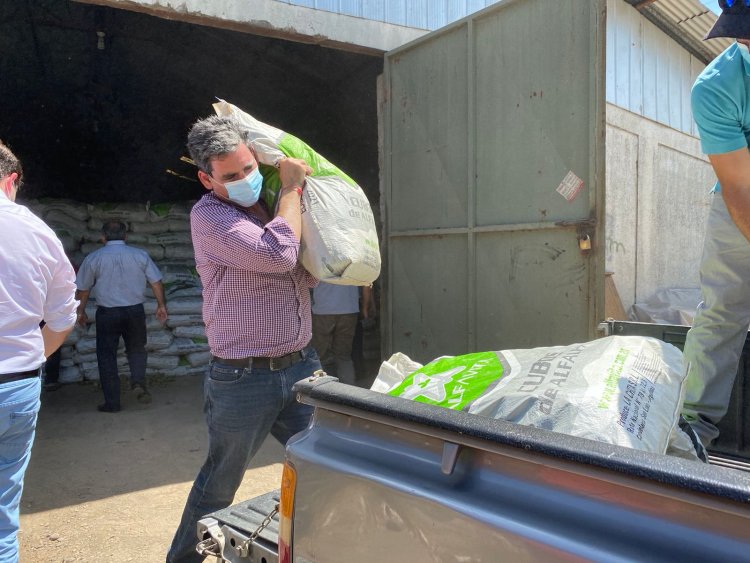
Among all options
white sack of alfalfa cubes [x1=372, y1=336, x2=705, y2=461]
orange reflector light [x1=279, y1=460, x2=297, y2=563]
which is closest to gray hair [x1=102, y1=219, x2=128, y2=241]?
white sack of alfalfa cubes [x1=372, y1=336, x2=705, y2=461]

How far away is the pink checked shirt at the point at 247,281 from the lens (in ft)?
6.50

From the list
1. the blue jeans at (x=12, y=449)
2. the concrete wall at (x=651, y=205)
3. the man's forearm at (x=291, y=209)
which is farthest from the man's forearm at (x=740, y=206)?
the concrete wall at (x=651, y=205)

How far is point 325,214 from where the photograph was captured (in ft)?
6.95

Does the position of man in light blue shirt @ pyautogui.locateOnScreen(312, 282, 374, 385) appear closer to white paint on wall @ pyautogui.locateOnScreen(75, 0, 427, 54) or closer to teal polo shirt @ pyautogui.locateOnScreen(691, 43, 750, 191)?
white paint on wall @ pyautogui.locateOnScreen(75, 0, 427, 54)

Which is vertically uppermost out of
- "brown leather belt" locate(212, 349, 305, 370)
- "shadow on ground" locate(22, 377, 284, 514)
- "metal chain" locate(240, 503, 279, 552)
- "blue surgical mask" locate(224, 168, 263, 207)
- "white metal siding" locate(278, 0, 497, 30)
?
"white metal siding" locate(278, 0, 497, 30)

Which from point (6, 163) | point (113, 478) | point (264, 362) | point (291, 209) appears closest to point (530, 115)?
point (291, 209)

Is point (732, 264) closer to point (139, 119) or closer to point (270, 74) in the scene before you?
point (270, 74)

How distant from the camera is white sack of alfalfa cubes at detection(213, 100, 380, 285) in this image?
6.89ft

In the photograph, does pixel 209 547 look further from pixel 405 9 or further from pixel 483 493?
pixel 405 9

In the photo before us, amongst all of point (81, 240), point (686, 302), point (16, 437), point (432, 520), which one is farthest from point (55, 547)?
point (686, 302)

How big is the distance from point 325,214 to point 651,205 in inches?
314

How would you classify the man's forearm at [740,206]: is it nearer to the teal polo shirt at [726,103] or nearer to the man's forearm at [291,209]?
the teal polo shirt at [726,103]

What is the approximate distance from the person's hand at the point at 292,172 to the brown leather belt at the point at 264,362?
25.6 inches

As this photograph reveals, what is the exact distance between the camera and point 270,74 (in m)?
6.99
